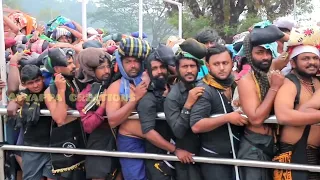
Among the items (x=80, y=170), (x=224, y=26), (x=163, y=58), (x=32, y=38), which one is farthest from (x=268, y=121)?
(x=224, y=26)

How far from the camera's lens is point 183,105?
10.0ft

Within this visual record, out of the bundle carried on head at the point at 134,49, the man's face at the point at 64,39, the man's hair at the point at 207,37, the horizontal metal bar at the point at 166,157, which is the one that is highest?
the man's face at the point at 64,39

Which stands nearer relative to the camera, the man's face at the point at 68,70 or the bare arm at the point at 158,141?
the bare arm at the point at 158,141

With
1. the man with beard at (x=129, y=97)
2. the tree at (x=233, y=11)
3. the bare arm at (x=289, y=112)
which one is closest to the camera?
the bare arm at (x=289, y=112)

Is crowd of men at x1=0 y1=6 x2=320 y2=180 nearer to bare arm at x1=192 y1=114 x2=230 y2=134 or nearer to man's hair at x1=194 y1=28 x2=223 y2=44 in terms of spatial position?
bare arm at x1=192 y1=114 x2=230 y2=134

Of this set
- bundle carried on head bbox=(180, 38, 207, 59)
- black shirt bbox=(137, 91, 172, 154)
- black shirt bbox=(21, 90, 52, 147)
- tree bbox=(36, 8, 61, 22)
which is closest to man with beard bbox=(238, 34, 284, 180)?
bundle carried on head bbox=(180, 38, 207, 59)

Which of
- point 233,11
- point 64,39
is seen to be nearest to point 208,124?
point 64,39

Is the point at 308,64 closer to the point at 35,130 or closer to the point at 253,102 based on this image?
the point at 253,102

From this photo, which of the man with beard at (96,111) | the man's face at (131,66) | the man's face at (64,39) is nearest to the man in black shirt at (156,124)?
the man's face at (131,66)

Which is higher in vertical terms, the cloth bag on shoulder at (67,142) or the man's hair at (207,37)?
the man's hair at (207,37)

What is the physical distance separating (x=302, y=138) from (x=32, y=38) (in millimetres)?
3837

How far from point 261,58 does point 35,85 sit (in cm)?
189

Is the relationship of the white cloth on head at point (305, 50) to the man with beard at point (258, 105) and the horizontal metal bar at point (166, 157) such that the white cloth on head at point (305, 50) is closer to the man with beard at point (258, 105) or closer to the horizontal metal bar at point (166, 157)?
the man with beard at point (258, 105)

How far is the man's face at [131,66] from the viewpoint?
3.31 meters
